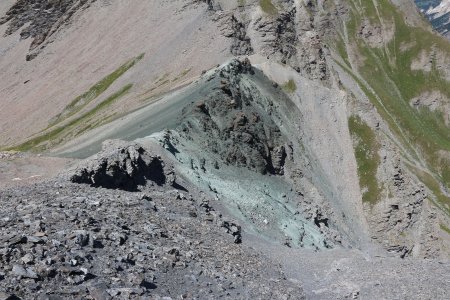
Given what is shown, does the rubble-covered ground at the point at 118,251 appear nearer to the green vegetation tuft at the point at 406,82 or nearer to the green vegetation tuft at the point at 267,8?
the green vegetation tuft at the point at 267,8

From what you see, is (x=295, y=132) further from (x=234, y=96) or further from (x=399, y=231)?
(x=399, y=231)

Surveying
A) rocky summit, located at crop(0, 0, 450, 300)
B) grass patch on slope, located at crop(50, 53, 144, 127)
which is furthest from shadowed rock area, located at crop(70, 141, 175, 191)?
grass patch on slope, located at crop(50, 53, 144, 127)

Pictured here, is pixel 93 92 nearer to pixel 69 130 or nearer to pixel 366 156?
pixel 69 130

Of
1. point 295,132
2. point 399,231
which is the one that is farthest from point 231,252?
point 399,231

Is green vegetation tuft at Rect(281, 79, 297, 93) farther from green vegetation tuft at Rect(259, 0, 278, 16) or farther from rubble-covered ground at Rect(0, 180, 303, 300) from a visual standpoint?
rubble-covered ground at Rect(0, 180, 303, 300)

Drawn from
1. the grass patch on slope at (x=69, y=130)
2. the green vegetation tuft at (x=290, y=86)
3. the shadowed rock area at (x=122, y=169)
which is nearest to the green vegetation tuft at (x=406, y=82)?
the green vegetation tuft at (x=290, y=86)
